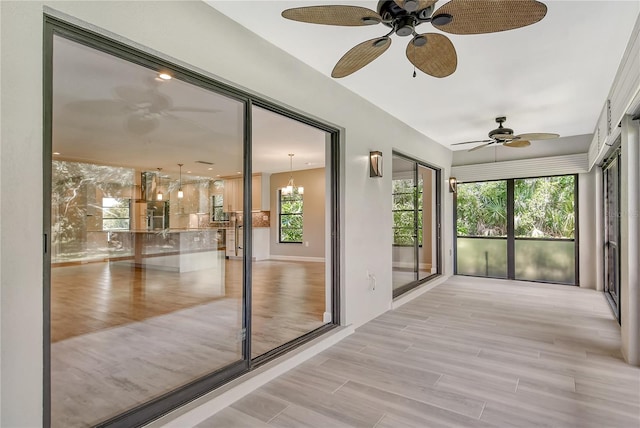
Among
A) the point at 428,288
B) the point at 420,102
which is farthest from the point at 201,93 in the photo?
the point at 428,288

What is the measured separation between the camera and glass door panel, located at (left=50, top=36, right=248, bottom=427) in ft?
6.38

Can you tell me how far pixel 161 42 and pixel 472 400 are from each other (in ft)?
10.0

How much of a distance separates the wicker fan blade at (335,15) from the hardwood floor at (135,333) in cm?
177

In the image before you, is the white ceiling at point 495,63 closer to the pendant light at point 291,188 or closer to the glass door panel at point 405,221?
the glass door panel at point 405,221

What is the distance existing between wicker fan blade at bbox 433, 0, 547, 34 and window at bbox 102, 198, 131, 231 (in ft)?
7.50

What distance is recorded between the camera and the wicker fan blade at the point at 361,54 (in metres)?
2.05

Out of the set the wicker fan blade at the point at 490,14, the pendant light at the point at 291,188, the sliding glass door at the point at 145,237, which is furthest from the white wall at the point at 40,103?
the pendant light at the point at 291,188

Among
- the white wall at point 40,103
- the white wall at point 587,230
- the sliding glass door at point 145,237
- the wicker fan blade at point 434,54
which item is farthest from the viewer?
the white wall at point 587,230

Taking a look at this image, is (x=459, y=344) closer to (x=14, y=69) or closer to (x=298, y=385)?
(x=298, y=385)

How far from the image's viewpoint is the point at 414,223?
5887mm

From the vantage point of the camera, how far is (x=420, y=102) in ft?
14.2

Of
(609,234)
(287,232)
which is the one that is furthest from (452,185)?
(287,232)

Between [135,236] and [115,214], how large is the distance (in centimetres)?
41

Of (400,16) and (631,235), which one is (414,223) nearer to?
(631,235)
